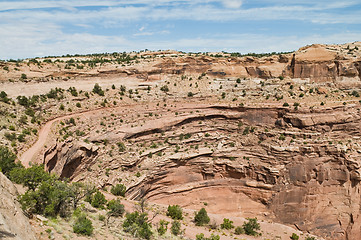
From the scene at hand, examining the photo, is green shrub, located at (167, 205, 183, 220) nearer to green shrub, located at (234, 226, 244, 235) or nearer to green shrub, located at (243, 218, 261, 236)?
green shrub, located at (234, 226, 244, 235)

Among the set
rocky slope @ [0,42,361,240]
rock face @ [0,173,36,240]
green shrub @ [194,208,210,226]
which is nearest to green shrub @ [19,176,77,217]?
rock face @ [0,173,36,240]

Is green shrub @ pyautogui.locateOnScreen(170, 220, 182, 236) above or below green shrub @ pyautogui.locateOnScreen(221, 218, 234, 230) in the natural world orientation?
above

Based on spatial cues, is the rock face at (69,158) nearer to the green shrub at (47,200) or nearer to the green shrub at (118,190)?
the green shrub at (118,190)

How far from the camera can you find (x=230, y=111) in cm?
3147

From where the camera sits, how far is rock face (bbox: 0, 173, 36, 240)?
7443 mm

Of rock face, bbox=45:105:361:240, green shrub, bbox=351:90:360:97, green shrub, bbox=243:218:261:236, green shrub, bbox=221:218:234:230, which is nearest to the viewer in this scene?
green shrub, bbox=243:218:261:236

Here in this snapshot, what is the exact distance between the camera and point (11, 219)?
8602 mm

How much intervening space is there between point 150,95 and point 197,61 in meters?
10.2

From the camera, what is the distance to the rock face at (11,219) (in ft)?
24.4

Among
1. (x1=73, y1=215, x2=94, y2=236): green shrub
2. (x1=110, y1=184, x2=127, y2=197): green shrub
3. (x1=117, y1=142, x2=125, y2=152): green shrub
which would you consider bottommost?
(x1=110, y1=184, x2=127, y2=197): green shrub

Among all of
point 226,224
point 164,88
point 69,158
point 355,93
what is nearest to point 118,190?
point 69,158

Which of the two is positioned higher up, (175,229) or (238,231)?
(175,229)

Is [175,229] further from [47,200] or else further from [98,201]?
[47,200]

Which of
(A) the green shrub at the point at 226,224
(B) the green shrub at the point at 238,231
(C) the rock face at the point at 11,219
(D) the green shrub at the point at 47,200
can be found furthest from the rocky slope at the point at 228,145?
(C) the rock face at the point at 11,219
